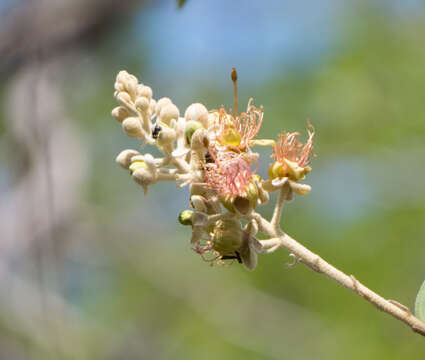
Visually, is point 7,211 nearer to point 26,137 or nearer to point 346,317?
point 26,137

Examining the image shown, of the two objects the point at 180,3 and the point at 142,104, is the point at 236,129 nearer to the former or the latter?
the point at 142,104

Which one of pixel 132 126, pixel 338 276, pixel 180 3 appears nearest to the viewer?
pixel 338 276

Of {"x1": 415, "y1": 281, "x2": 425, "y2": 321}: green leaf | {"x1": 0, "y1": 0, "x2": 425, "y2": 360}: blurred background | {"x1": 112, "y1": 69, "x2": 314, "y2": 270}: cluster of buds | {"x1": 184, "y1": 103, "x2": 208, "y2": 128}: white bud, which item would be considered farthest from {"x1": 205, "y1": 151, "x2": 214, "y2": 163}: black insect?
{"x1": 0, "y1": 0, "x2": 425, "y2": 360}: blurred background

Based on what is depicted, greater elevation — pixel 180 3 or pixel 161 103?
pixel 180 3

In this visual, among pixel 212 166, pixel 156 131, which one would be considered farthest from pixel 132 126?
pixel 212 166

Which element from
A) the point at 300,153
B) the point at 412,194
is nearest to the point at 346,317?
the point at 412,194

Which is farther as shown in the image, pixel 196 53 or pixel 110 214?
pixel 196 53

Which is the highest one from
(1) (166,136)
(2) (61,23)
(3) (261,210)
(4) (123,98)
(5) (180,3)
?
(5) (180,3)
